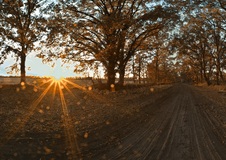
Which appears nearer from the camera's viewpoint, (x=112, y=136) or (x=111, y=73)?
(x=112, y=136)

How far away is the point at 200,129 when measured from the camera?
10.6 meters

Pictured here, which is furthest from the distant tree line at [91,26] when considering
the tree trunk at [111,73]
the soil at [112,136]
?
the soil at [112,136]

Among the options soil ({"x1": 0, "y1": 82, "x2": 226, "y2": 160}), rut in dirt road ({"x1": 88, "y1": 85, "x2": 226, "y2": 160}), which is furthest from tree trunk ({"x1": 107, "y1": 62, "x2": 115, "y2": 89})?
rut in dirt road ({"x1": 88, "y1": 85, "x2": 226, "y2": 160})

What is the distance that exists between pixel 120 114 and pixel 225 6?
70.9 ft

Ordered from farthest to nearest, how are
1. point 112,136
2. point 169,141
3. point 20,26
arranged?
point 20,26 < point 112,136 < point 169,141

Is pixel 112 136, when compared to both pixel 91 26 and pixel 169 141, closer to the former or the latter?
pixel 169 141

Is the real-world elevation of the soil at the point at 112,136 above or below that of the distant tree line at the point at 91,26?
below

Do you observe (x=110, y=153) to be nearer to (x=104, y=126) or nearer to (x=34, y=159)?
(x=34, y=159)

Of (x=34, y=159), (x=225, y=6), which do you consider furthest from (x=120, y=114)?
(x=225, y=6)

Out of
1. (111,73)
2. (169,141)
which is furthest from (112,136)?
(111,73)

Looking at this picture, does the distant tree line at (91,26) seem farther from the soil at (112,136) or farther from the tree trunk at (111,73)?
the soil at (112,136)

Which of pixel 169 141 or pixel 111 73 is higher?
pixel 111 73

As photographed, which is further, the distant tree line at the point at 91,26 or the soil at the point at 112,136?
the distant tree line at the point at 91,26

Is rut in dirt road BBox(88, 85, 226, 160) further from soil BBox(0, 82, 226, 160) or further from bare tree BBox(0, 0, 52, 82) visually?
bare tree BBox(0, 0, 52, 82)
